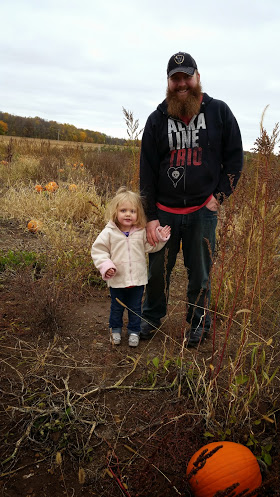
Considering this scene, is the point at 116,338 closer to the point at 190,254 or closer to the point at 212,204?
the point at 190,254

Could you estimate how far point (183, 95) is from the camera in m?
2.74

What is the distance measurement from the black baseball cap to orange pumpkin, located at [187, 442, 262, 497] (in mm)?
2355

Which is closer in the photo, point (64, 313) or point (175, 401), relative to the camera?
point (175, 401)

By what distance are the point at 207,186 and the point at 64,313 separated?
1.55m

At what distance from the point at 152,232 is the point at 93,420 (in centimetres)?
137

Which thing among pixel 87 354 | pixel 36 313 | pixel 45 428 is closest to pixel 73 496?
pixel 45 428

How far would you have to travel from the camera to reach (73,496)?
1.71 metres

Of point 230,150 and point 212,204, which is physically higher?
point 230,150

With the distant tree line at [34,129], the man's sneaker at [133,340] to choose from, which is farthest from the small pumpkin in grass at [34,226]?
the distant tree line at [34,129]

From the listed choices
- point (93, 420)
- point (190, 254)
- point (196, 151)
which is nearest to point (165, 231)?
point (190, 254)

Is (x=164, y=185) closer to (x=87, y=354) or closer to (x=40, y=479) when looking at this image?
(x=87, y=354)

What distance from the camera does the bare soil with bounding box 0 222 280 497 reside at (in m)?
1.75

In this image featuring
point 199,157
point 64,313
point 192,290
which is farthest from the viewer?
point 64,313

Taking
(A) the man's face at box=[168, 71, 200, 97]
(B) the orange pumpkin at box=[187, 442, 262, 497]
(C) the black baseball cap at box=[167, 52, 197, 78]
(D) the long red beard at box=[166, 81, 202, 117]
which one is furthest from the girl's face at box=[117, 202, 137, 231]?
(B) the orange pumpkin at box=[187, 442, 262, 497]
